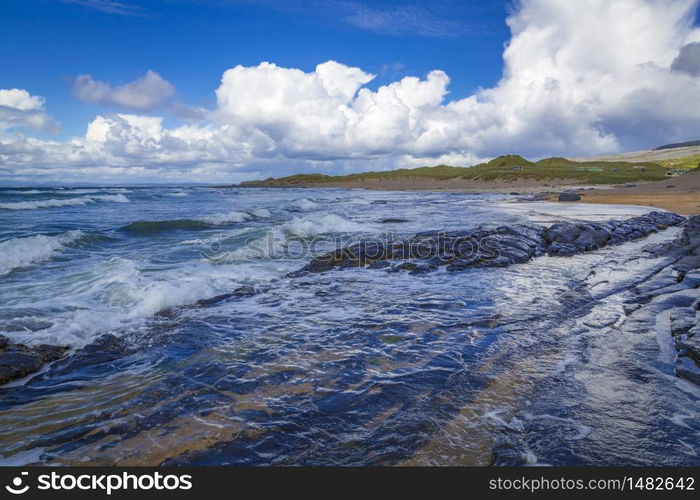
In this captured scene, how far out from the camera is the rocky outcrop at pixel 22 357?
5031 mm

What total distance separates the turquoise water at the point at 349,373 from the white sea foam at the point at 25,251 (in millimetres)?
1744

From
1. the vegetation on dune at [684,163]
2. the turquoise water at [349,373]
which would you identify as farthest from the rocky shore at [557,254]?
the vegetation on dune at [684,163]

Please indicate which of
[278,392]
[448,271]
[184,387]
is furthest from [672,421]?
[448,271]

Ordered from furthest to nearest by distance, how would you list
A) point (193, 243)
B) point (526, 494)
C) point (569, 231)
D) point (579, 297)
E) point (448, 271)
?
point (193, 243) → point (569, 231) → point (448, 271) → point (579, 297) → point (526, 494)

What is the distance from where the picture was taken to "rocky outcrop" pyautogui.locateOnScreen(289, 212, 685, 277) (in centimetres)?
1155

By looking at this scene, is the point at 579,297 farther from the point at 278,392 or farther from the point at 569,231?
the point at 569,231

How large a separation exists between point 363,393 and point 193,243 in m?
13.9

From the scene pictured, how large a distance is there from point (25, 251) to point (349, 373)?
42.6 feet

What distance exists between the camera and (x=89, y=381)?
4.93 m

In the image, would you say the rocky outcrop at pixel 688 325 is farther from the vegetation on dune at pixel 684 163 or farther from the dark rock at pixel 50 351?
the vegetation on dune at pixel 684 163

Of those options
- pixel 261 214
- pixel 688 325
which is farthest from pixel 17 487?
pixel 261 214

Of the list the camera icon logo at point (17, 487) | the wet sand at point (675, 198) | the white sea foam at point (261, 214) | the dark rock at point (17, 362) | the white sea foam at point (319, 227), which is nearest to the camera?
the camera icon logo at point (17, 487)

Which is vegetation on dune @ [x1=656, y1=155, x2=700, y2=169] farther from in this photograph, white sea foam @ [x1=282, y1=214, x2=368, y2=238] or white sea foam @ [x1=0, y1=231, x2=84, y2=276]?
white sea foam @ [x1=0, y1=231, x2=84, y2=276]

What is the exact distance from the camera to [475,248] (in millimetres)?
12836
